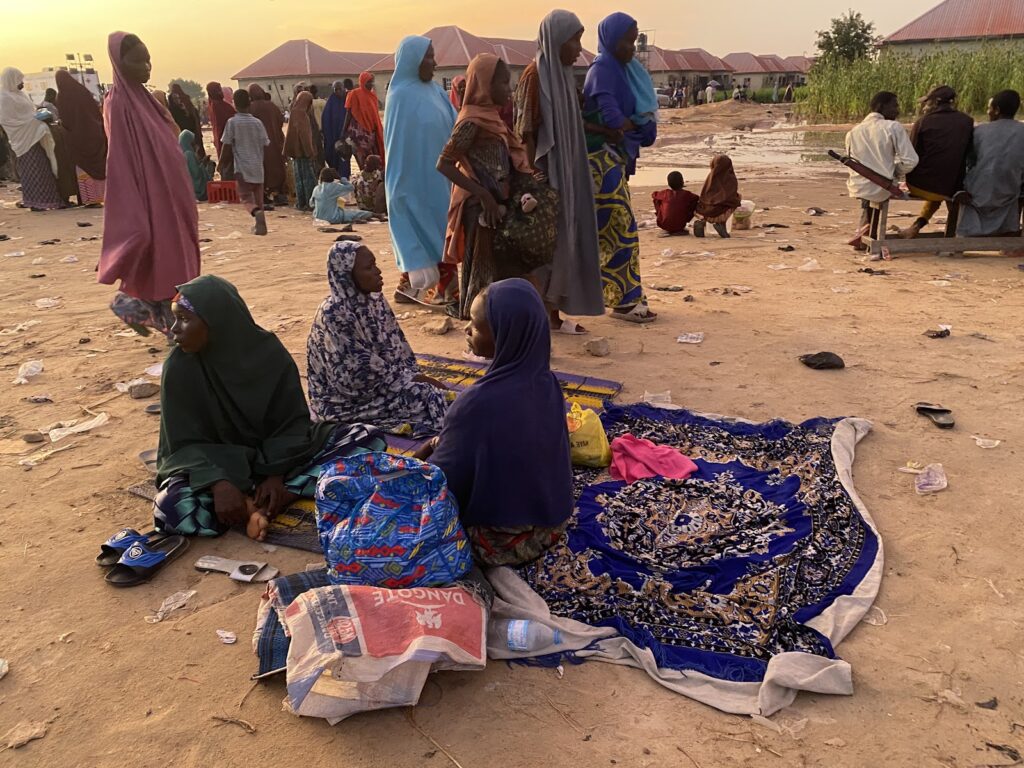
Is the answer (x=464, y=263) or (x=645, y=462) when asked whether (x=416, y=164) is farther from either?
(x=645, y=462)

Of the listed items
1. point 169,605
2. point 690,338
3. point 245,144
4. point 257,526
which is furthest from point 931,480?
point 245,144

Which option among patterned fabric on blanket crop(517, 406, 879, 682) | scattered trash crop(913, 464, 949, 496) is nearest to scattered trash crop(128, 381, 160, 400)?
patterned fabric on blanket crop(517, 406, 879, 682)

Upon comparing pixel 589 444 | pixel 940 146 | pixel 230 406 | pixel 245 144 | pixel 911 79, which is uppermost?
pixel 911 79

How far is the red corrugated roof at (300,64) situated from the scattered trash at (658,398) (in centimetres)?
3680

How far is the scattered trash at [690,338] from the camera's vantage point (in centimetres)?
498

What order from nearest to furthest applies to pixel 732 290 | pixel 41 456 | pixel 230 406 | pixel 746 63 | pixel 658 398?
1. pixel 230 406
2. pixel 41 456
3. pixel 658 398
4. pixel 732 290
5. pixel 746 63

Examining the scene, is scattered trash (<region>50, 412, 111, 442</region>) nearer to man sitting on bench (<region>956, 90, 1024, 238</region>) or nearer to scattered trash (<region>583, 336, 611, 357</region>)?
scattered trash (<region>583, 336, 611, 357</region>)

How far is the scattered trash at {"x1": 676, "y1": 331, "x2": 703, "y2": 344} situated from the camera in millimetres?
4983

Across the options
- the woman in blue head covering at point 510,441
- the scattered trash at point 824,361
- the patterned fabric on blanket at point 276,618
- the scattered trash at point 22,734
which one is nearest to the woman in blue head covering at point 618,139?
the scattered trash at point 824,361

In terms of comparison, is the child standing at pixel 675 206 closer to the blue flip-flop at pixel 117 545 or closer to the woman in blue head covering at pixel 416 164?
the woman in blue head covering at pixel 416 164

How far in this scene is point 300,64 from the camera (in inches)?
1449

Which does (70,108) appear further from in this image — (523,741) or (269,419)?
(523,741)

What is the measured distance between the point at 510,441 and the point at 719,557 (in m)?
0.92

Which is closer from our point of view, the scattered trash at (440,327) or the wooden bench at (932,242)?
the scattered trash at (440,327)
